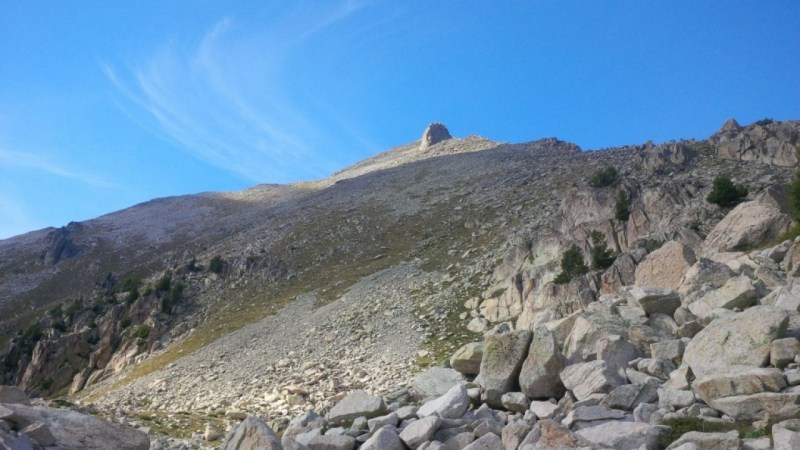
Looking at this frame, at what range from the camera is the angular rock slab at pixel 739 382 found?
11.7m

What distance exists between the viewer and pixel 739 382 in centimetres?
1195

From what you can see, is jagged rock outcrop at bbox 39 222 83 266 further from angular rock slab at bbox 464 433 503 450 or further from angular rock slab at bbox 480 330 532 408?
angular rock slab at bbox 464 433 503 450

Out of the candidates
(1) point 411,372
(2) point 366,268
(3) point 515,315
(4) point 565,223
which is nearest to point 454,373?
(1) point 411,372

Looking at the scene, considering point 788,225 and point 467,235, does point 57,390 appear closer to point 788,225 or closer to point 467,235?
point 467,235

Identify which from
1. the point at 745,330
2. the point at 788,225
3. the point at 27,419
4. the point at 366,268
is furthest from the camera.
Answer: the point at 366,268

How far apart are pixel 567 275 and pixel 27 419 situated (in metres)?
28.6

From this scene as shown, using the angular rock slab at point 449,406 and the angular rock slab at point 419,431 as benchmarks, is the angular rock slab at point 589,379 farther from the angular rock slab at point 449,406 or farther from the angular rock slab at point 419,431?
the angular rock slab at point 419,431

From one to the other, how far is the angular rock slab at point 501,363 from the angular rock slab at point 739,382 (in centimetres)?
506

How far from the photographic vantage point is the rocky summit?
1289 centimetres

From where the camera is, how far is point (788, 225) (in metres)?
24.4

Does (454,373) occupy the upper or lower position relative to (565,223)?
lower

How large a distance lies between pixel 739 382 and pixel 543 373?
4.86 meters

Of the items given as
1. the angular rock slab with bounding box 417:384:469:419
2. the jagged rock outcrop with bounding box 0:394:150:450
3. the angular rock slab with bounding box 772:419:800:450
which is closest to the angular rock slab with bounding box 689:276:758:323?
the angular rock slab with bounding box 772:419:800:450

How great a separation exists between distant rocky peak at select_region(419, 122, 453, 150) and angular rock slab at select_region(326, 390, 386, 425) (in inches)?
5300
